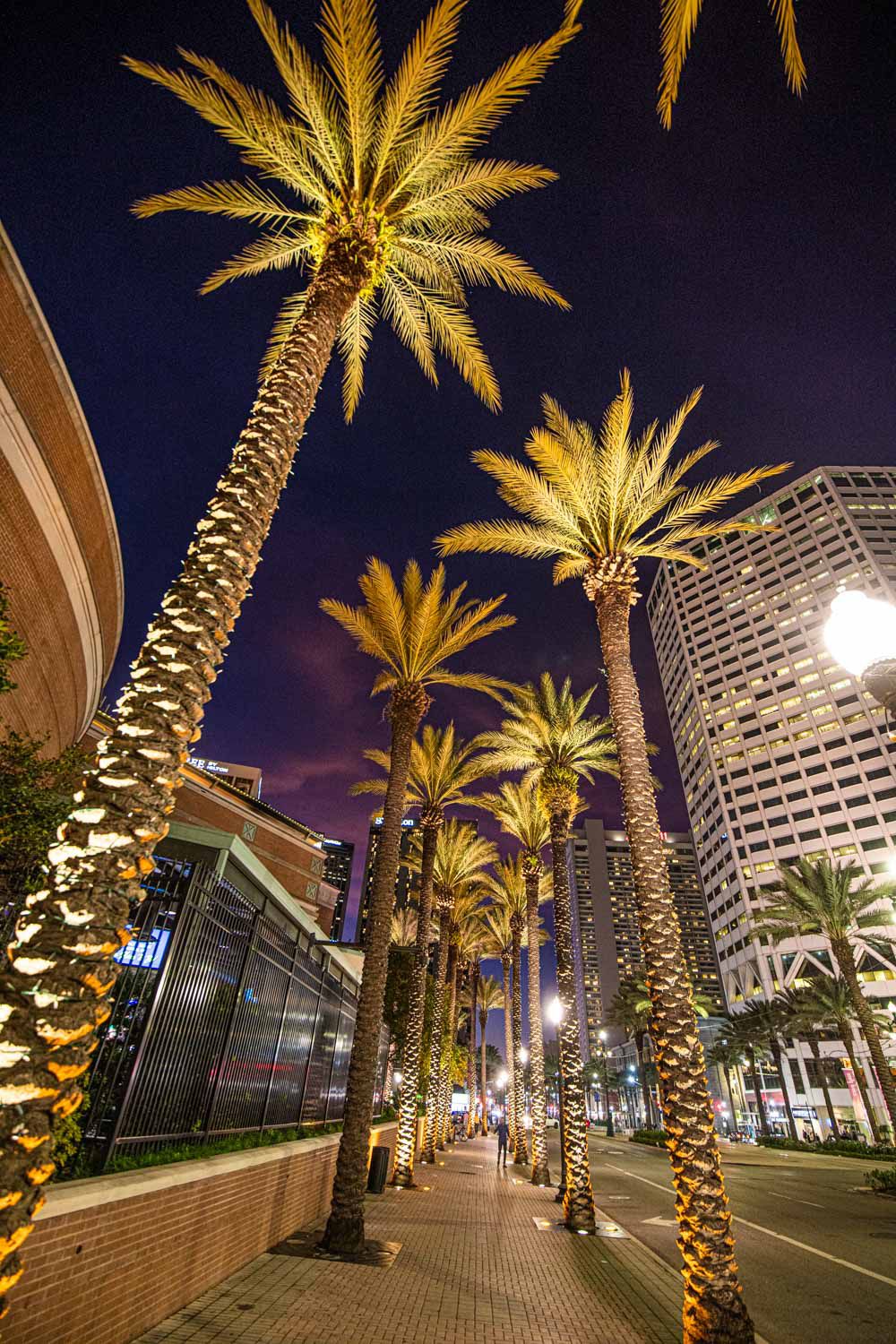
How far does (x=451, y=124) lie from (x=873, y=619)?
841 centimetres

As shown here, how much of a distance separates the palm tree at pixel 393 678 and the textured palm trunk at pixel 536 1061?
37.0 feet

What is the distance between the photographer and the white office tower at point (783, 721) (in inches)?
3233

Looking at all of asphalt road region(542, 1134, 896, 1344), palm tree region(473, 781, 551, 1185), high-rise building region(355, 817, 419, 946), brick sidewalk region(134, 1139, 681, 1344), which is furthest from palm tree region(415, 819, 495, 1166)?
brick sidewalk region(134, 1139, 681, 1344)

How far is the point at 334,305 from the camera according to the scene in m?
7.58

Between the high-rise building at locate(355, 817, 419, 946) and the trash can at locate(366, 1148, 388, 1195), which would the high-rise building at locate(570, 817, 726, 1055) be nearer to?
the high-rise building at locate(355, 817, 419, 946)

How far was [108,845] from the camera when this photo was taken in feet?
11.5

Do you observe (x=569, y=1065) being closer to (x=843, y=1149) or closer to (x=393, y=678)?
(x=393, y=678)

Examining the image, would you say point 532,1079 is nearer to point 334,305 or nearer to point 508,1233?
point 508,1233

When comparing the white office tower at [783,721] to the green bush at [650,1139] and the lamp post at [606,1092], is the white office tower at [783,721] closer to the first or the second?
the lamp post at [606,1092]

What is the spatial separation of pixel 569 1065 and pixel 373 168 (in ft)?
63.1

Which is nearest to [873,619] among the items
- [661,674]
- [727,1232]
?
[727,1232]

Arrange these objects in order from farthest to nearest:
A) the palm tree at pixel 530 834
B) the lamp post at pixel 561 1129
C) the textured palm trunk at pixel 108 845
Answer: the palm tree at pixel 530 834
the lamp post at pixel 561 1129
the textured palm trunk at pixel 108 845

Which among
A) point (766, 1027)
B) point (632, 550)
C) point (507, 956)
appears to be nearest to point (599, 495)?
point (632, 550)

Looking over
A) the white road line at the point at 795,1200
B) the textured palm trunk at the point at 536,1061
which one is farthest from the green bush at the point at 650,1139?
the textured palm trunk at the point at 536,1061
